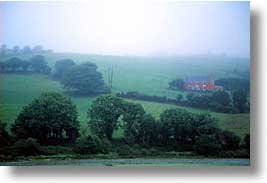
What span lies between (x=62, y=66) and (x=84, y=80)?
26cm

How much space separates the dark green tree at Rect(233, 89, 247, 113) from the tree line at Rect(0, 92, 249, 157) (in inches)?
10.9

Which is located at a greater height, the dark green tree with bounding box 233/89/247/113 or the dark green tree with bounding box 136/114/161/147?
the dark green tree with bounding box 233/89/247/113

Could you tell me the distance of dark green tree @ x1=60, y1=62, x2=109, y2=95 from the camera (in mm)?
4176

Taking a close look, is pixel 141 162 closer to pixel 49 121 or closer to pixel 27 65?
pixel 49 121

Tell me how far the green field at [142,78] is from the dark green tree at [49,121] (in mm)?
70

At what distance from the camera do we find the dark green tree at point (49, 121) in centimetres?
410

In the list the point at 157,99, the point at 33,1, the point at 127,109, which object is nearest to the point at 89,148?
the point at 127,109

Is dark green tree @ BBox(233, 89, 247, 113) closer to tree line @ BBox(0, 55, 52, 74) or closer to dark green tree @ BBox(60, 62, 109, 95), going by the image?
dark green tree @ BBox(60, 62, 109, 95)

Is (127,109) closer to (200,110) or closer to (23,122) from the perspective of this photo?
(200,110)

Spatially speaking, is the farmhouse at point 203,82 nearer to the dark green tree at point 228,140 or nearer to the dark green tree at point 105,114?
the dark green tree at point 228,140

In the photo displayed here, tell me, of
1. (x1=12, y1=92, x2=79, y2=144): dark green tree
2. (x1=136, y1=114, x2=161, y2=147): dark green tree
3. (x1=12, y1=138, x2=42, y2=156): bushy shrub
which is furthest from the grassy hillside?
(x1=12, y1=138, x2=42, y2=156): bushy shrub

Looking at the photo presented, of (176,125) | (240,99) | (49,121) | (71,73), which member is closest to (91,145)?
(49,121)

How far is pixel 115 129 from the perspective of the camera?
4176 mm

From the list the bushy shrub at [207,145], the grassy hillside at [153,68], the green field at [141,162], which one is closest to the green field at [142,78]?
the grassy hillside at [153,68]
